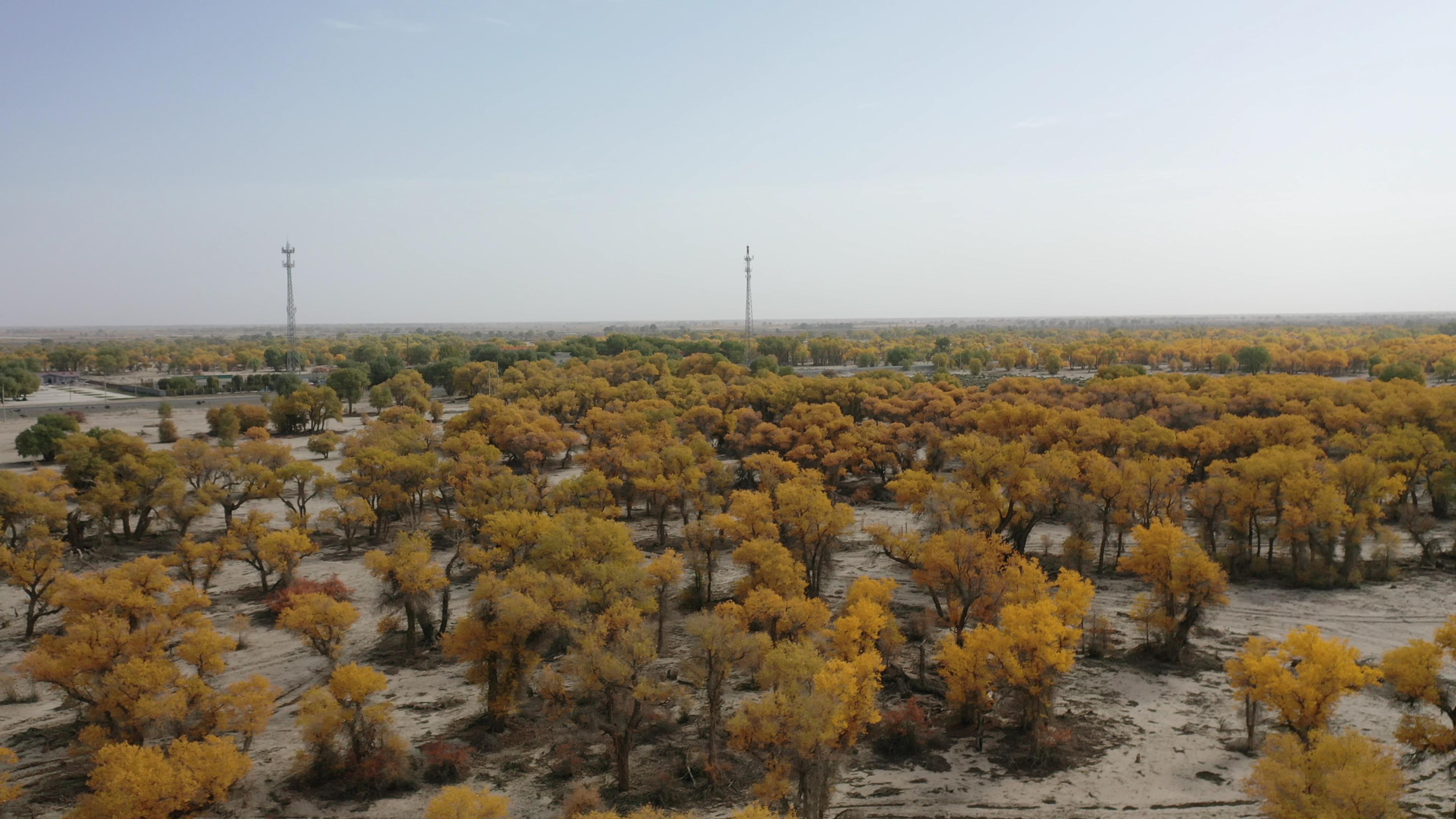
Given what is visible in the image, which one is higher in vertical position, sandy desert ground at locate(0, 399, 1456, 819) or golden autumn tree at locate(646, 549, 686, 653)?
golden autumn tree at locate(646, 549, 686, 653)

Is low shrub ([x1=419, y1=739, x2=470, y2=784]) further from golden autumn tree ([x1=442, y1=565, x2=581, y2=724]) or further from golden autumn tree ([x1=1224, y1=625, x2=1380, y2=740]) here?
golden autumn tree ([x1=1224, y1=625, x2=1380, y2=740])

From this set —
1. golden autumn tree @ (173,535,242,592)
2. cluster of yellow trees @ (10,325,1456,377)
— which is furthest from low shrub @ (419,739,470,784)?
cluster of yellow trees @ (10,325,1456,377)

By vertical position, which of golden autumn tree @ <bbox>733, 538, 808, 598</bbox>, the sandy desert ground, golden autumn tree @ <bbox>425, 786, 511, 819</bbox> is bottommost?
the sandy desert ground

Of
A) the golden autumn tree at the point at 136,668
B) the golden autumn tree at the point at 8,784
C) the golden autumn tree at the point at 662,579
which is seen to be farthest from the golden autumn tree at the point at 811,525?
the golden autumn tree at the point at 8,784

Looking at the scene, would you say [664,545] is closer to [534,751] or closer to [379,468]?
[379,468]

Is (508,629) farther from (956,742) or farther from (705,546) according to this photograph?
(956,742)

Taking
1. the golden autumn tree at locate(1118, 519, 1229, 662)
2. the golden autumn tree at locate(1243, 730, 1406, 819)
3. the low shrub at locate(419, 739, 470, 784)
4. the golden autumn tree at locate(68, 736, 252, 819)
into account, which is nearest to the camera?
the golden autumn tree at locate(1243, 730, 1406, 819)

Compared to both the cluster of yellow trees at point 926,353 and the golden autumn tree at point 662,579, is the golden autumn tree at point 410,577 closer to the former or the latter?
the golden autumn tree at point 662,579

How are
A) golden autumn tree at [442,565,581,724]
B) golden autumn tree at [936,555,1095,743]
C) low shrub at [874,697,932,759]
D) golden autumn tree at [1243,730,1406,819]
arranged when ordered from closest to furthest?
golden autumn tree at [1243,730,1406,819]
golden autumn tree at [936,555,1095,743]
low shrub at [874,697,932,759]
golden autumn tree at [442,565,581,724]
